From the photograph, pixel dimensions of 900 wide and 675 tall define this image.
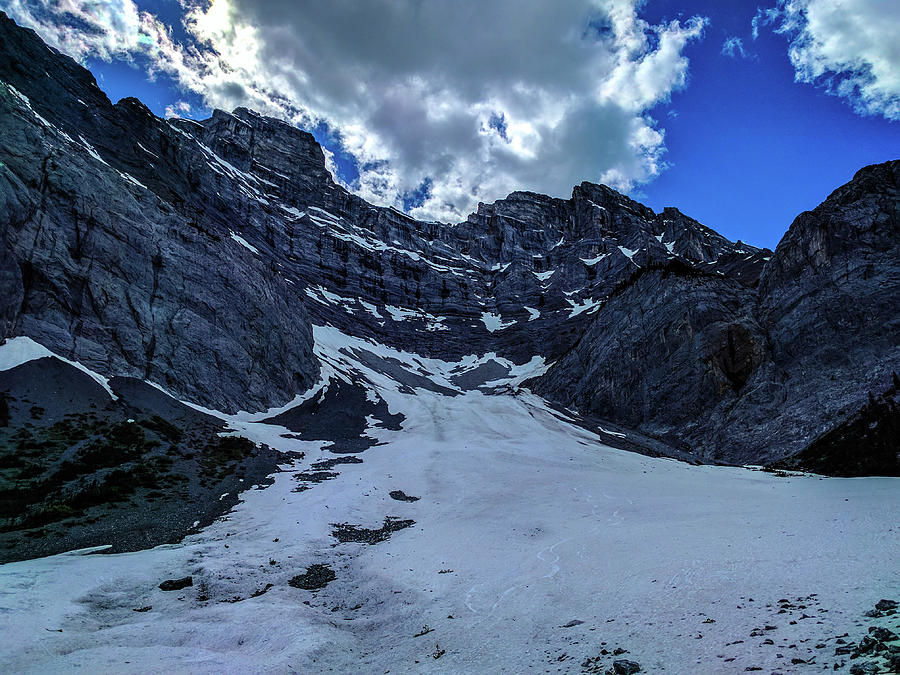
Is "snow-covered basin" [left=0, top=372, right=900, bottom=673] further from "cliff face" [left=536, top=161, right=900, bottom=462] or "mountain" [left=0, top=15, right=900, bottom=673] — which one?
"cliff face" [left=536, top=161, right=900, bottom=462]

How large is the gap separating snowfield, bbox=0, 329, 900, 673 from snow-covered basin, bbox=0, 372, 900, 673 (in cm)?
7

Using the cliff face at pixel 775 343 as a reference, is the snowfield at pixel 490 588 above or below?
below

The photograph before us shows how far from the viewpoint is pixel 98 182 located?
47.3 m

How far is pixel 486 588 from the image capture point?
13.1 meters

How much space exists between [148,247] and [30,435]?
2940 cm

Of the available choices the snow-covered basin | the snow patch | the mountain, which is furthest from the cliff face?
the snow patch

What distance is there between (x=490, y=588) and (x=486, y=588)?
0.13m

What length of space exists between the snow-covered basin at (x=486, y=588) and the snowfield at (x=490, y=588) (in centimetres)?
7

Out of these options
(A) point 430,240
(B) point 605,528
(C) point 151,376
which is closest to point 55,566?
(B) point 605,528

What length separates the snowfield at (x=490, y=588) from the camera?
25.6 feet

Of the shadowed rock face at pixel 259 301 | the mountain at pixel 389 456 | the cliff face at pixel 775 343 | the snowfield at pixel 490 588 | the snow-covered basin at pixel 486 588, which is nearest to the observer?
the snowfield at pixel 490 588

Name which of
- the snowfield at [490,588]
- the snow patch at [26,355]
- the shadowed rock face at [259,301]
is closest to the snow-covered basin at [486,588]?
the snowfield at [490,588]

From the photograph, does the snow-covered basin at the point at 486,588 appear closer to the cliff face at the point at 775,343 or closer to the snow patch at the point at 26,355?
the snow patch at the point at 26,355

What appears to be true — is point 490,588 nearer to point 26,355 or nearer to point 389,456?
point 389,456
